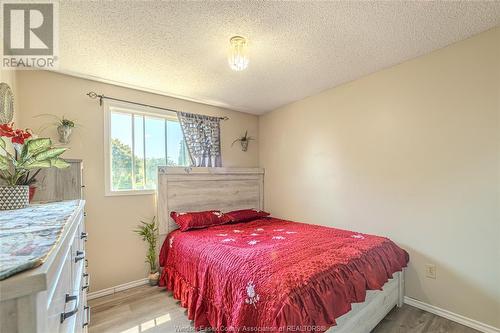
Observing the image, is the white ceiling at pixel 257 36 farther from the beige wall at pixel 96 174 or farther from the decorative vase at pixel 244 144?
the decorative vase at pixel 244 144

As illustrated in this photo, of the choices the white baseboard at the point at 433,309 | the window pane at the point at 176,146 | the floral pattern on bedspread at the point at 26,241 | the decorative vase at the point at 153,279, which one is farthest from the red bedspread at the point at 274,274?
the floral pattern on bedspread at the point at 26,241

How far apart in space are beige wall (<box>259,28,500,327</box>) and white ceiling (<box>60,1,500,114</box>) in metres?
0.27

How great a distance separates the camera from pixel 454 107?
6.73 ft

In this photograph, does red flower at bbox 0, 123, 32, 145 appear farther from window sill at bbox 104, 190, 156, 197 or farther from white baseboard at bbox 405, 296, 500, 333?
white baseboard at bbox 405, 296, 500, 333

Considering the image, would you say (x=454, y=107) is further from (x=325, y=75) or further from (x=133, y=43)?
(x=133, y=43)

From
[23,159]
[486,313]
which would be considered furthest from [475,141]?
[23,159]

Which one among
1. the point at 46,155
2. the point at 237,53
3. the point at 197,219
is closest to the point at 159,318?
the point at 197,219

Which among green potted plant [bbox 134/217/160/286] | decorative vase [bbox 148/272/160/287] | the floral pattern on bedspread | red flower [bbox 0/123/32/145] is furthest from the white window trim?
the floral pattern on bedspread

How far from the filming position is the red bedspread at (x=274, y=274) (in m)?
1.39

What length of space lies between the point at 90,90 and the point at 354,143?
310cm

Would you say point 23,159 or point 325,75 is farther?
point 325,75

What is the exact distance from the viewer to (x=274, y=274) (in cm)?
154

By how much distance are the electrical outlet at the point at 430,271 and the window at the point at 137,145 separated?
3.07 meters

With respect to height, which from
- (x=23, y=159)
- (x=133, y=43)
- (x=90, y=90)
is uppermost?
(x=133, y=43)
